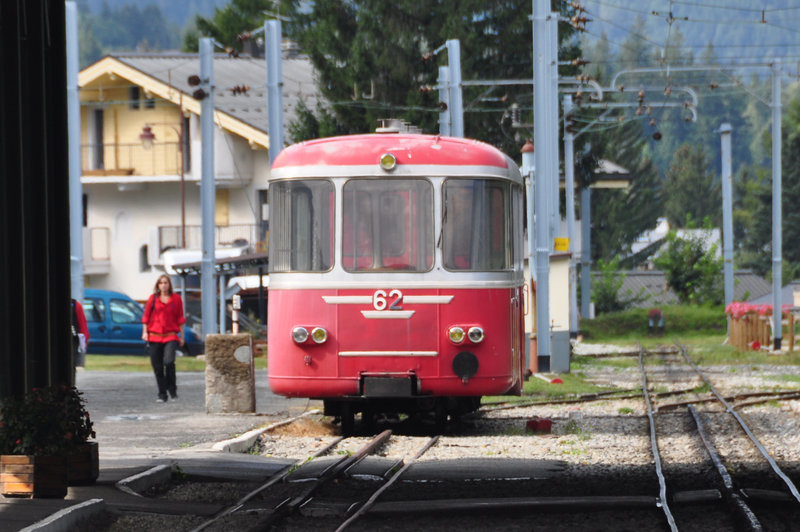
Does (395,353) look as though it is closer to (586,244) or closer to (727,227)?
(727,227)

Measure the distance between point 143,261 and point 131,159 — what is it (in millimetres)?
3849

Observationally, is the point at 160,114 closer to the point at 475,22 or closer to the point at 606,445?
the point at 475,22

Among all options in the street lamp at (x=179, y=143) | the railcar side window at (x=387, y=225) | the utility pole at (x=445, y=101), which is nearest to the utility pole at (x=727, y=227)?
the utility pole at (x=445, y=101)

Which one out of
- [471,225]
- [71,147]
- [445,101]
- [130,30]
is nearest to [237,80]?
[445,101]

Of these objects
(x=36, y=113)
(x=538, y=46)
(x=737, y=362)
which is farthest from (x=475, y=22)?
(x=36, y=113)

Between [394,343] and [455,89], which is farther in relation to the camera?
[455,89]

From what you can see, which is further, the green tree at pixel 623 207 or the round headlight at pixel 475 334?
the green tree at pixel 623 207

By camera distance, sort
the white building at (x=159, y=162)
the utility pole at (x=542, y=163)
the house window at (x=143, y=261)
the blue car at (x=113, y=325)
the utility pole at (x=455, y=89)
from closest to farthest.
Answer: the utility pole at (x=542, y=163)
the utility pole at (x=455, y=89)
the blue car at (x=113, y=325)
the white building at (x=159, y=162)
the house window at (x=143, y=261)

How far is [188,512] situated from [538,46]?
17588mm

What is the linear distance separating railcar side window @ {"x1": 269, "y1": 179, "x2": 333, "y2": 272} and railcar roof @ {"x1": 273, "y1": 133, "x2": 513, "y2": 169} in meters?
0.25

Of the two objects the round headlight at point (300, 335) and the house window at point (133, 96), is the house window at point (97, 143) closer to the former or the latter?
the house window at point (133, 96)

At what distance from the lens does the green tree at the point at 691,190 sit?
120 metres

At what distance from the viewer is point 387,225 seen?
1494 cm

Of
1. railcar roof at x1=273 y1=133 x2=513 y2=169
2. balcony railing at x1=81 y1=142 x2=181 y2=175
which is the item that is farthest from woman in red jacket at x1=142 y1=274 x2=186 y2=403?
balcony railing at x1=81 y1=142 x2=181 y2=175
